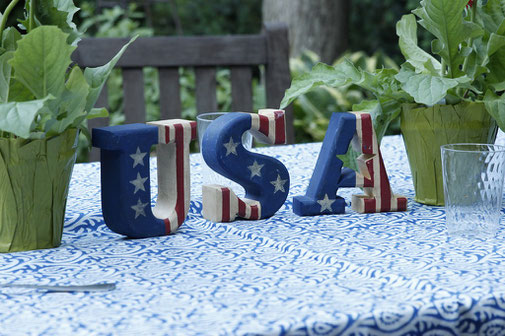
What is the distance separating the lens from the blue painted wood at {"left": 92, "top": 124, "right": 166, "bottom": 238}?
2.98 feet

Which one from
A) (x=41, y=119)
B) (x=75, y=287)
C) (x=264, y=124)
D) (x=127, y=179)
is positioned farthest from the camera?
(x=264, y=124)

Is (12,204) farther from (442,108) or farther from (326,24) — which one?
(326,24)

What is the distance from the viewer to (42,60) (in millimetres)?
775

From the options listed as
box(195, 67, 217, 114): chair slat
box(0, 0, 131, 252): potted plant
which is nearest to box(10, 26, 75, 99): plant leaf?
box(0, 0, 131, 252): potted plant

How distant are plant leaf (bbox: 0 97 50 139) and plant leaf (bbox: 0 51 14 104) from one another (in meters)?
0.08

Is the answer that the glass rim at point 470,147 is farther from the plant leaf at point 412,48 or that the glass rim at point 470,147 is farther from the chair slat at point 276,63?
the chair slat at point 276,63

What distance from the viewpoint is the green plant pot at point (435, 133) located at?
1.05m

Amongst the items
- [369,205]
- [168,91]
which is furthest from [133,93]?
[369,205]

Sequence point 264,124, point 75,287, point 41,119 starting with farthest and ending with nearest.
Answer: point 264,124
point 41,119
point 75,287

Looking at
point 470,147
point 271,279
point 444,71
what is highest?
point 444,71

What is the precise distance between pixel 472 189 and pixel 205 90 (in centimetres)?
130

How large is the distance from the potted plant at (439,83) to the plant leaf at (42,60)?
0.35 m

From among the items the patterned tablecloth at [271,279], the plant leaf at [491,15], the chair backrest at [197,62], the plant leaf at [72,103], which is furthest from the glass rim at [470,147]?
the chair backrest at [197,62]

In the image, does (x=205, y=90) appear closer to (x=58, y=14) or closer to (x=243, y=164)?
(x=243, y=164)
